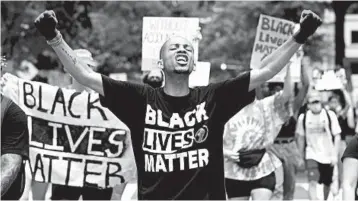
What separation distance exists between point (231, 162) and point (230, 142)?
20cm

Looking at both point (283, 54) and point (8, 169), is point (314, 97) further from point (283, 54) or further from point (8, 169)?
point (8, 169)

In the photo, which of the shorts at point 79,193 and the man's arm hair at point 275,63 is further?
the shorts at point 79,193

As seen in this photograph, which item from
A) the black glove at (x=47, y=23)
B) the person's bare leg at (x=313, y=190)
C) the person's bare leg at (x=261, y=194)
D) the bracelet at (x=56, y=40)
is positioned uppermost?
the black glove at (x=47, y=23)

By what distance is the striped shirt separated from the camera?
10289 mm

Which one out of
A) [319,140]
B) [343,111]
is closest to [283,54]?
[319,140]

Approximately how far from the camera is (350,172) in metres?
6.47

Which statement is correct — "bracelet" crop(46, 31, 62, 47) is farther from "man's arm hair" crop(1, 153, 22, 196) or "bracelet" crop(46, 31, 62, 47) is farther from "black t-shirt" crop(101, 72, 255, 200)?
"man's arm hair" crop(1, 153, 22, 196)

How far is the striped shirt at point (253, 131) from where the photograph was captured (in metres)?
10.3

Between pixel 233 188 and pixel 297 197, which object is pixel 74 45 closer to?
pixel 297 197

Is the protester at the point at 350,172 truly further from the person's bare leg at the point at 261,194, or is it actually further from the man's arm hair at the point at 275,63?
the person's bare leg at the point at 261,194

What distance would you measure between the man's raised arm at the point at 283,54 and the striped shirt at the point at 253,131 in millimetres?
3806

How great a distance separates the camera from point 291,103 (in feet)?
33.2

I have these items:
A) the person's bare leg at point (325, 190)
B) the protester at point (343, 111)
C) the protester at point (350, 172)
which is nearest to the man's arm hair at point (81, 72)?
the protester at point (350, 172)

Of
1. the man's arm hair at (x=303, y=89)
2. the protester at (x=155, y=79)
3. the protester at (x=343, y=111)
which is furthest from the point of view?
the protester at (x=343, y=111)
